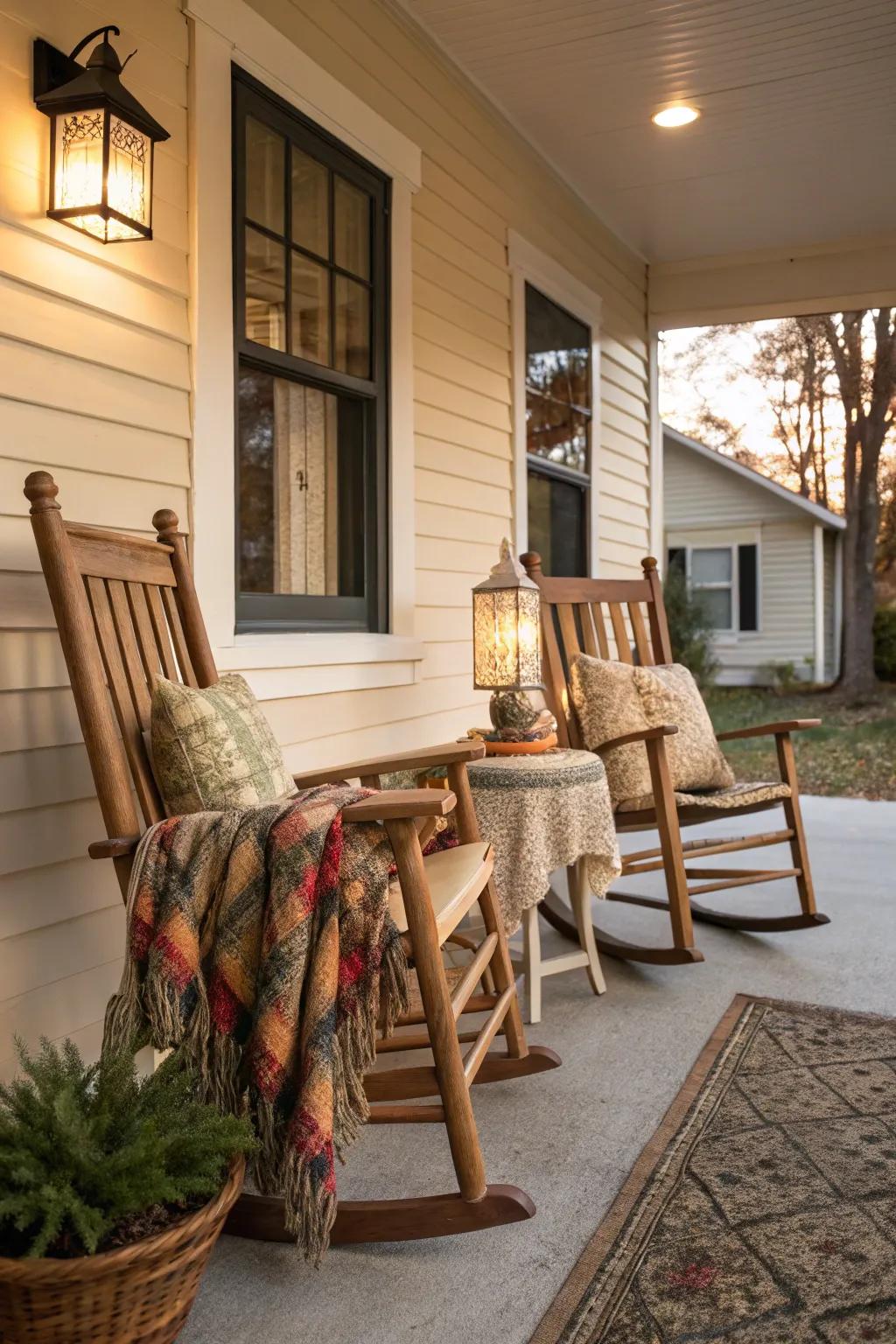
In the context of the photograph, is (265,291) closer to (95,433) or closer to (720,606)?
(95,433)

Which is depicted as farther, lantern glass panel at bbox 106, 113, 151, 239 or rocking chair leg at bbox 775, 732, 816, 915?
rocking chair leg at bbox 775, 732, 816, 915

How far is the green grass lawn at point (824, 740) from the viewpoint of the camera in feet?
25.6

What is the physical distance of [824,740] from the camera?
9086mm

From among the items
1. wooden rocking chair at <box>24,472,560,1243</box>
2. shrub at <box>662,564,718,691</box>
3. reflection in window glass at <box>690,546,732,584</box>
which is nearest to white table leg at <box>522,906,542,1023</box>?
wooden rocking chair at <box>24,472,560,1243</box>

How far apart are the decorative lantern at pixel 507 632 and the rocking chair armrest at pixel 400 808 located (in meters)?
1.35

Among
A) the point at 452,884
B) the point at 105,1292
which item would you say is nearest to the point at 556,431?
the point at 452,884

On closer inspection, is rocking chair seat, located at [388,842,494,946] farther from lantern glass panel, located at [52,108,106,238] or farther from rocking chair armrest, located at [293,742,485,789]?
lantern glass panel, located at [52,108,106,238]

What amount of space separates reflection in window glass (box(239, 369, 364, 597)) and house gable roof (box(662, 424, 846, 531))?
868 cm

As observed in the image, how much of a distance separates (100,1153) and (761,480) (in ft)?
35.4

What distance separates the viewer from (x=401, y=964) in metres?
1.60

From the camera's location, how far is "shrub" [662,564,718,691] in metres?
8.82

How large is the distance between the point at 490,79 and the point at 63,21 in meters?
2.00

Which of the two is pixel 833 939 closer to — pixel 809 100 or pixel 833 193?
pixel 809 100

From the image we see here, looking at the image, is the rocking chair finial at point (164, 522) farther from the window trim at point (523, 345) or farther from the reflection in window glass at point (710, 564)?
the reflection in window glass at point (710, 564)
